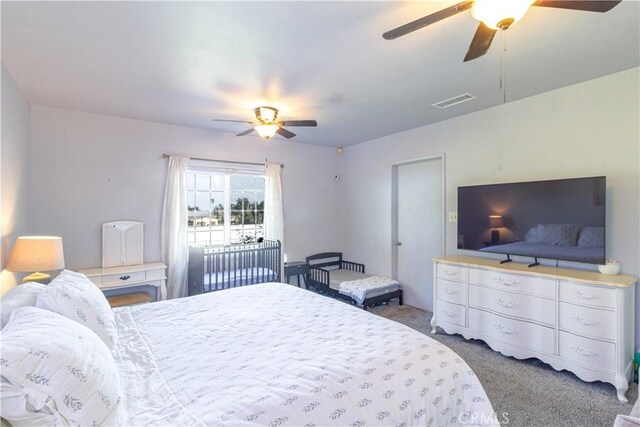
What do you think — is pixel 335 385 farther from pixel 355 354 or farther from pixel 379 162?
pixel 379 162

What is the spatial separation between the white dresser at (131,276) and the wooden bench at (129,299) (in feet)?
0.38

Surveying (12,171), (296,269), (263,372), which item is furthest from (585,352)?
(12,171)

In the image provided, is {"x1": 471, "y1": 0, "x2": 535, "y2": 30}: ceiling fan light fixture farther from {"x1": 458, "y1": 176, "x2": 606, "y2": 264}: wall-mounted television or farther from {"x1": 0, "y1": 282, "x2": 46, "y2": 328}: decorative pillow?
{"x1": 0, "y1": 282, "x2": 46, "y2": 328}: decorative pillow

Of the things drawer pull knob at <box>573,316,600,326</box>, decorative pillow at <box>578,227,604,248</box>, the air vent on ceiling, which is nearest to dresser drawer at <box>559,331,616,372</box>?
drawer pull knob at <box>573,316,600,326</box>

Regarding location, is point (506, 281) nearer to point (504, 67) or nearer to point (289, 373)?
point (504, 67)

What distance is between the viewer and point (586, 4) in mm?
1296

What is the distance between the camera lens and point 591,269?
2.77 m

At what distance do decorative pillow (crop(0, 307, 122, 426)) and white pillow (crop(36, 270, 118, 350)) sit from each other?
36cm

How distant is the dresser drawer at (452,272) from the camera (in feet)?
10.6

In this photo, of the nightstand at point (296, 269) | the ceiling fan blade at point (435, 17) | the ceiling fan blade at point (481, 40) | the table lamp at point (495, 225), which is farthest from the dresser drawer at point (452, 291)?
the ceiling fan blade at point (435, 17)

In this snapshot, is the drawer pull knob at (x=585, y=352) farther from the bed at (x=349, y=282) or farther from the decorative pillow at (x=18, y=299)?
the decorative pillow at (x=18, y=299)

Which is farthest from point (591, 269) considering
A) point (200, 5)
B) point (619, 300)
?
point (200, 5)

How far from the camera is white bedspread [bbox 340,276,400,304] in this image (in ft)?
13.6

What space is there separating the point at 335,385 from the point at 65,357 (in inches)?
39.4
